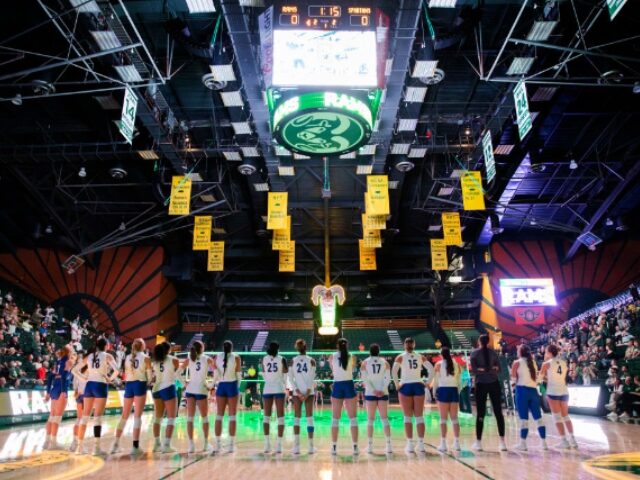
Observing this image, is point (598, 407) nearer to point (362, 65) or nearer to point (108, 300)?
point (362, 65)

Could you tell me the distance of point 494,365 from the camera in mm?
7961

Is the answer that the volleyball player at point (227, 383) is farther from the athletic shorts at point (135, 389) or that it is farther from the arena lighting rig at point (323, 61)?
the arena lighting rig at point (323, 61)

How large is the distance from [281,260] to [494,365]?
1500 cm

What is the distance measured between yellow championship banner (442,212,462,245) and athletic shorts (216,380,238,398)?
47.5 feet

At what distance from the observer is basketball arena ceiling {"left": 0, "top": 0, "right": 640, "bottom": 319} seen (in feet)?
40.8

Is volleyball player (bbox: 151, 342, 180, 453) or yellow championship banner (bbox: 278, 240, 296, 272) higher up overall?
yellow championship banner (bbox: 278, 240, 296, 272)

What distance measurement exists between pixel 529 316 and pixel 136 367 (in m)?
25.8

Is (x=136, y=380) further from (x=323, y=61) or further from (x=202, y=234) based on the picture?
(x=202, y=234)

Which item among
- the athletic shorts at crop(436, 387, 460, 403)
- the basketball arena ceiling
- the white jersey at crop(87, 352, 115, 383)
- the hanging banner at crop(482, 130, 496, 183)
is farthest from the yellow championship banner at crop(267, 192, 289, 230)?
the athletic shorts at crop(436, 387, 460, 403)

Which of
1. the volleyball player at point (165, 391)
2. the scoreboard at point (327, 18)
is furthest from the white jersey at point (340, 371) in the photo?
the scoreboard at point (327, 18)

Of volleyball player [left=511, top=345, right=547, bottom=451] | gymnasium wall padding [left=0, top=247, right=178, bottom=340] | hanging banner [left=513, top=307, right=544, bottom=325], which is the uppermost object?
gymnasium wall padding [left=0, top=247, right=178, bottom=340]

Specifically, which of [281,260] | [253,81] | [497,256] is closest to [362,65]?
[253,81]

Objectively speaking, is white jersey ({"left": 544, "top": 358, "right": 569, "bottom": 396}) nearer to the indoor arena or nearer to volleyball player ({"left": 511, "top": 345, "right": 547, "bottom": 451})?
the indoor arena

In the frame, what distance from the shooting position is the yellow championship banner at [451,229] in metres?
20.3
